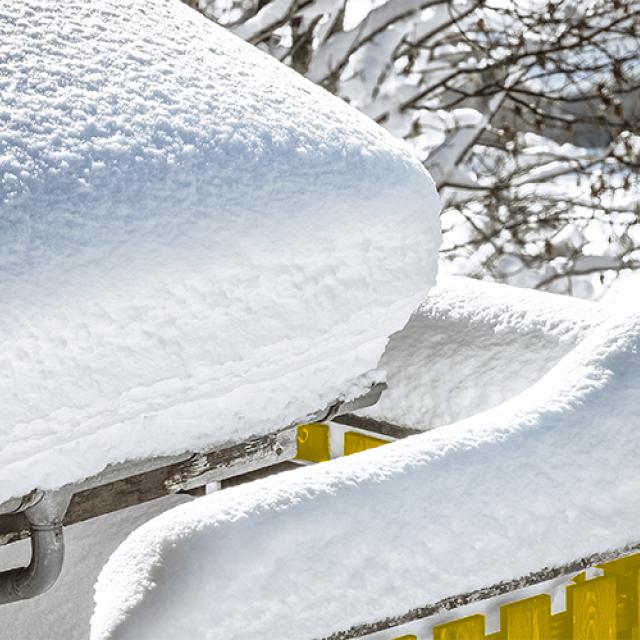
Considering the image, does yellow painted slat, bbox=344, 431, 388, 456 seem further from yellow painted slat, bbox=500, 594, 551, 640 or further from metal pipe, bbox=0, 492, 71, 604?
metal pipe, bbox=0, 492, 71, 604

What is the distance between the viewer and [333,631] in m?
1.46

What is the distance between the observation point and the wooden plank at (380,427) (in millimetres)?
Result: 2559

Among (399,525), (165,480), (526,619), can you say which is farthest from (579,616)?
(165,480)

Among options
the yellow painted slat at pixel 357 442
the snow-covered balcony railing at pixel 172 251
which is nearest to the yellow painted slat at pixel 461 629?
the snow-covered balcony railing at pixel 172 251

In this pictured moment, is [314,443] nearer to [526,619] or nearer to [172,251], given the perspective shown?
[526,619]

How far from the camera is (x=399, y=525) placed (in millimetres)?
1517

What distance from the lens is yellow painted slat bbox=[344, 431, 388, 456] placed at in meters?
2.77

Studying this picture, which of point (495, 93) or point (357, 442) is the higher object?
point (495, 93)

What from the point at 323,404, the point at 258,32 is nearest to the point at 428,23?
Answer: the point at 258,32

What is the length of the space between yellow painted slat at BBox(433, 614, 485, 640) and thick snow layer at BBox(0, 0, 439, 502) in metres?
0.42

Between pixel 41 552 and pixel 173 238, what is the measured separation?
551 millimetres

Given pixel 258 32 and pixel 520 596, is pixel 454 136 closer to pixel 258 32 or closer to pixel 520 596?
pixel 258 32

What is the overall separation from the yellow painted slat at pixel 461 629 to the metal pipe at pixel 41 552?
589mm

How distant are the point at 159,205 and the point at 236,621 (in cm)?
55
